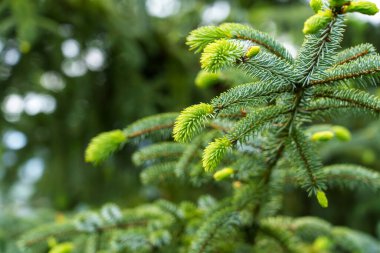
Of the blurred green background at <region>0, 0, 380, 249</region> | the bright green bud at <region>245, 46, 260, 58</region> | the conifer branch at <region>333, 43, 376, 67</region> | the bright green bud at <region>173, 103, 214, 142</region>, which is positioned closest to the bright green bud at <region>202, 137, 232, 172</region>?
the bright green bud at <region>173, 103, 214, 142</region>

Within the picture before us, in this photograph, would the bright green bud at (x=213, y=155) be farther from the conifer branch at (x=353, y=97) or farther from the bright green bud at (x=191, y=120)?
the conifer branch at (x=353, y=97)

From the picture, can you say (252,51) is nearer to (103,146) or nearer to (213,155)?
(213,155)

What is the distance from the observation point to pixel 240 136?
0.71 metres

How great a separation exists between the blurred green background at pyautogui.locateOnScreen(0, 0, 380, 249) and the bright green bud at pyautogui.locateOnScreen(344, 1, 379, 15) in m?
1.33

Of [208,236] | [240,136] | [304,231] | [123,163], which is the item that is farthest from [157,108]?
[240,136]

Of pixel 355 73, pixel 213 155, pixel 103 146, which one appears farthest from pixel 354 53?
pixel 103 146

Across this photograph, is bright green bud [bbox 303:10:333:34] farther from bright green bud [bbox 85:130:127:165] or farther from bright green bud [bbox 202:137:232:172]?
bright green bud [bbox 85:130:127:165]

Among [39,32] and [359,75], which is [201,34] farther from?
[39,32]

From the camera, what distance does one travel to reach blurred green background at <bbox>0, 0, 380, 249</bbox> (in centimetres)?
195

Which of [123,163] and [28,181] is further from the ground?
[28,181]

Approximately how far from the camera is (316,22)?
1.95ft

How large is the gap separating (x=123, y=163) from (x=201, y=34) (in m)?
1.75

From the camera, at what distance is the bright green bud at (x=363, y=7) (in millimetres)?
603

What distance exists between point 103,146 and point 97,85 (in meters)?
1.37
